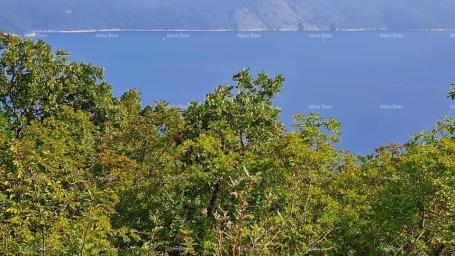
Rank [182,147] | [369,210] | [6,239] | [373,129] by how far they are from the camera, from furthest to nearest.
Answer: [373,129], [182,147], [369,210], [6,239]

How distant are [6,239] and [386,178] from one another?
16.0 meters

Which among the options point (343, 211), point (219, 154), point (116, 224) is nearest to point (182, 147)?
point (219, 154)

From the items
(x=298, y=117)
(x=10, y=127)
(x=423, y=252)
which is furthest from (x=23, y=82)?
(x=423, y=252)

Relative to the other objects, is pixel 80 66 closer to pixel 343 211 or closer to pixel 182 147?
pixel 182 147

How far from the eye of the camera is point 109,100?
40750 millimetres

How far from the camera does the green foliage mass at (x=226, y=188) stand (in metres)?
12.9

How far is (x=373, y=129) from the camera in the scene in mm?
189250

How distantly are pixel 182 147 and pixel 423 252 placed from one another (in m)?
9.19

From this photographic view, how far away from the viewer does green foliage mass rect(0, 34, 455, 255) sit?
1286 cm

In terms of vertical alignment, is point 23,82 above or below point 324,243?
above

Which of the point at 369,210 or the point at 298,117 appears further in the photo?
the point at 298,117

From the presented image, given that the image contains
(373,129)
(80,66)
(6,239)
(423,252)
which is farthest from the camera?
(373,129)

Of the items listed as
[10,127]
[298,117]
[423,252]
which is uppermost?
[10,127]

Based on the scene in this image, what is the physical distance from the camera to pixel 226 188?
56.2 ft
